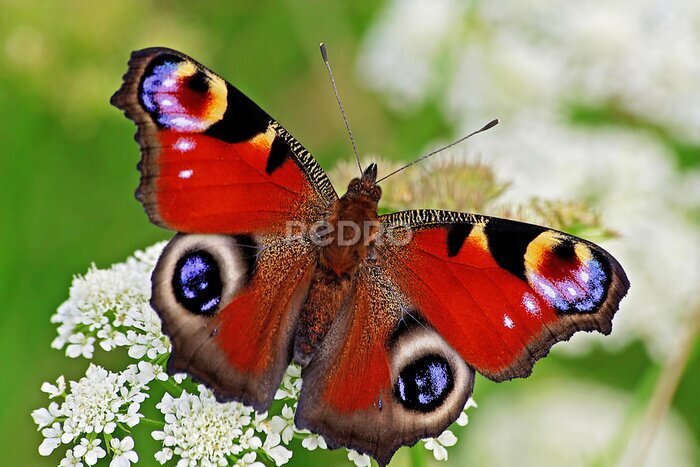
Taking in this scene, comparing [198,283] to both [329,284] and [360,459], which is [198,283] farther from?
[360,459]

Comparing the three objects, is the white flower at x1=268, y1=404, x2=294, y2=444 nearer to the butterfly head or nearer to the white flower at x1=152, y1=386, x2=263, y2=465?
the white flower at x1=152, y1=386, x2=263, y2=465

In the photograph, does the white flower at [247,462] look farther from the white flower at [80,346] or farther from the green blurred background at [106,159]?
the green blurred background at [106,159]

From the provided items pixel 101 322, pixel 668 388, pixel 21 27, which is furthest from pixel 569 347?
pixel 21 27

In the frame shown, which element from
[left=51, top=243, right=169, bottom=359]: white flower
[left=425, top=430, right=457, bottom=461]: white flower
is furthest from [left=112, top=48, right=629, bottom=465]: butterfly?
[left=51, top=243, right=169, bottom=359]: white flower

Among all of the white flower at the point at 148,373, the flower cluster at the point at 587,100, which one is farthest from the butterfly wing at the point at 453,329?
the flower cluster at the point at 587,100

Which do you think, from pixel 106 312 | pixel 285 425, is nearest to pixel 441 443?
pixel 285 425
